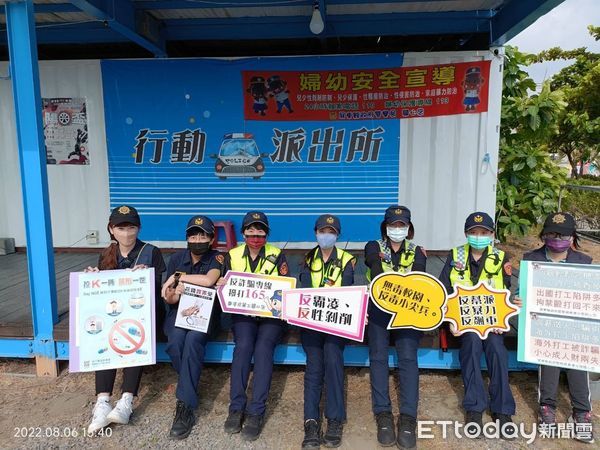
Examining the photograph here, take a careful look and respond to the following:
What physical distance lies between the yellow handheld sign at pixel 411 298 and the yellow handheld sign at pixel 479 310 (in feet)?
0.42

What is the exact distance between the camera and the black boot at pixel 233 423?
2654 mm

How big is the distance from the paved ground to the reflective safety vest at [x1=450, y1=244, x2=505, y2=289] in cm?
88

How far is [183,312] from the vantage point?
2.90 meters

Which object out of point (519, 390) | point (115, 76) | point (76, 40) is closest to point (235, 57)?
point (115, 76)

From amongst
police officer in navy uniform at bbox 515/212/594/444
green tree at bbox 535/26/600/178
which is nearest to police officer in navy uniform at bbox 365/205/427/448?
police officer in navy uniform at bbox 515/212/594/444

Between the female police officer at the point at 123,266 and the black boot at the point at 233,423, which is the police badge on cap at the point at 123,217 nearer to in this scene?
the female police officer at the point at 123,266

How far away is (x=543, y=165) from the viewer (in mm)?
6555

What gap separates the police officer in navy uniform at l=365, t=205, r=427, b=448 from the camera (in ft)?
8.53

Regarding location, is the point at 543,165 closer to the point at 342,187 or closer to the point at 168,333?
the point at 342,187

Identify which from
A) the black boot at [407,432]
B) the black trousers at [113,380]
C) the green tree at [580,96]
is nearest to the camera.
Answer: the black boot at [407,432]

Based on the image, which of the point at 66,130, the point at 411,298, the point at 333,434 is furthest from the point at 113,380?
the point at 66,130

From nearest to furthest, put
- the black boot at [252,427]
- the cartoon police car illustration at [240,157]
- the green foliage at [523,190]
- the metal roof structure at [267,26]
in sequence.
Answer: the black boot at [252,427], the metal roof structure at [267,26], the cartoon police car illustration at [240,157], the green foliage at [523,190]

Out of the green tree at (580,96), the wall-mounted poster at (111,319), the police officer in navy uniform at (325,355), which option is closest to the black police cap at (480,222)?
the police officer in navy uniform at (325,355)

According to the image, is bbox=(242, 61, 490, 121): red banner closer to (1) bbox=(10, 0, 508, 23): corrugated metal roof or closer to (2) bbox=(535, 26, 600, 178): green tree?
(1) bbox=(10, 0, 508, 23): corrugated metal roof
